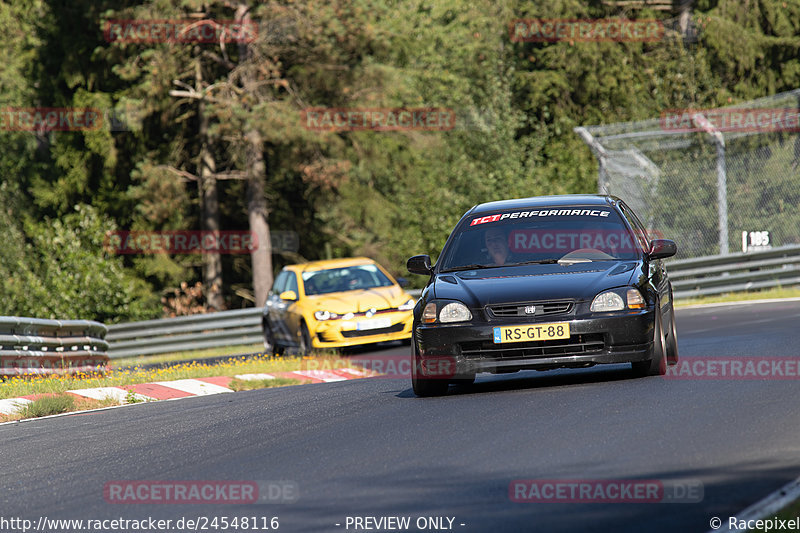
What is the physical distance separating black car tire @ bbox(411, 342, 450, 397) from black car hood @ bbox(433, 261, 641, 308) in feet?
1.87

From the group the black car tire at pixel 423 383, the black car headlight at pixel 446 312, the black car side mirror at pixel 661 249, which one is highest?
the black car side mirror at pixel 661 249

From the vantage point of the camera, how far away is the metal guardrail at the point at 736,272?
2403 cm

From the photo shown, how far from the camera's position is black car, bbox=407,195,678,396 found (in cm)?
966

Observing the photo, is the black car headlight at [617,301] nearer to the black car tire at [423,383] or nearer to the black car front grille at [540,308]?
the black car front grille at [540,308]

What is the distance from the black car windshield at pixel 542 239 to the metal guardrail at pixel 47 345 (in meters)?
7.29

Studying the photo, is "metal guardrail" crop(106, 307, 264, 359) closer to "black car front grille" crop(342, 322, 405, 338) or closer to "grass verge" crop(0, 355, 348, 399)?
"black car front grille" crop(342, 322, 405, 338)

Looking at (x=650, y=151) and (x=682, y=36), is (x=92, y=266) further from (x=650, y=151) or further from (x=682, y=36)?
(x=682, y=36)

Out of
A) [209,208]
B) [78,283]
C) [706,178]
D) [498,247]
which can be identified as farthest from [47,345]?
[209,208]

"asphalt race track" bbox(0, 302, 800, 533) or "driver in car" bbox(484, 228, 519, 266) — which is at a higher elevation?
"driver in car" bbox(484, 228, 519, 266)

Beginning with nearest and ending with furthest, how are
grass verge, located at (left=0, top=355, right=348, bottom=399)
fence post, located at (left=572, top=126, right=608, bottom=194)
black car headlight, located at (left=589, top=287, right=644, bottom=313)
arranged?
black car headlight, located at (left=589, top=287, right=644, bottom=313)
grass verge, located at (left=0, top=355, right=348, bottom=399)
fence post, located at (left=572, top=126, right=608, bottom=194)

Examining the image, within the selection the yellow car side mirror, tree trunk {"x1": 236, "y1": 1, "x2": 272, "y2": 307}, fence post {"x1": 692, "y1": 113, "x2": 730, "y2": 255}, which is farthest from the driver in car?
tree trunk {"x1": 236, "y1": 1, "x2": 272, "y2": 307}

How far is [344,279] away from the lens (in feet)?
66.6

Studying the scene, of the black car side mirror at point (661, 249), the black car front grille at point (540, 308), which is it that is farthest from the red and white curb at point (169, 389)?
the black car front grille at point (540, 308)

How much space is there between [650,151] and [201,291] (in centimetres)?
1796
